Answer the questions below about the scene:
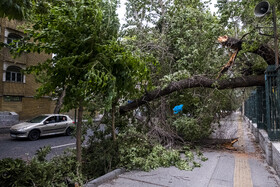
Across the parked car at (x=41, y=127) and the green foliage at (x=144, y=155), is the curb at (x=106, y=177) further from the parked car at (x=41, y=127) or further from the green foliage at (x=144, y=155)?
the parked car at (x=41, y=127)

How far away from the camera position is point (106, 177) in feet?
15.9

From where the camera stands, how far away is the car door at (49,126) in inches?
496

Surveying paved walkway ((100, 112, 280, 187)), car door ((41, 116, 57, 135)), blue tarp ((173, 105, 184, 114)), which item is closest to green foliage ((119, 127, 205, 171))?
paved walkway ((100, 112, 280, 187))

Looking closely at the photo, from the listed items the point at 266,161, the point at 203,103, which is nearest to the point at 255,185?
the point at 266,161

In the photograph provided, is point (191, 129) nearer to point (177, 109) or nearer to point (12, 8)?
point (177, 109)

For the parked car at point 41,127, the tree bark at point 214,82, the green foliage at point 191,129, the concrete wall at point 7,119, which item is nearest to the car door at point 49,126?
the parked car at point 41,127

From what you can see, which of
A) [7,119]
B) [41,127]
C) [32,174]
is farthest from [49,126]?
[32,174]

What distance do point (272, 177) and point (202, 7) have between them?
10640 millimetres

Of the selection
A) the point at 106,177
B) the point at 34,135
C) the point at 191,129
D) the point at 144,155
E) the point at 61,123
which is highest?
the point at 191,129

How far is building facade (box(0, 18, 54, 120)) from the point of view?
20.7 metres

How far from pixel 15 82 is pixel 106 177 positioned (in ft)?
69.4

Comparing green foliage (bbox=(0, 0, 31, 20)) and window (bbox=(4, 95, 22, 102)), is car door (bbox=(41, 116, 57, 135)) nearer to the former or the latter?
green foliage (bbox=(0, 0, 31, 20))

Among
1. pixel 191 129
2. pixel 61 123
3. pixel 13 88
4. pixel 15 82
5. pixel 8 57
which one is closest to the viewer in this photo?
pixel 191 129

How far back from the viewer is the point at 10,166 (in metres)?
3.74
